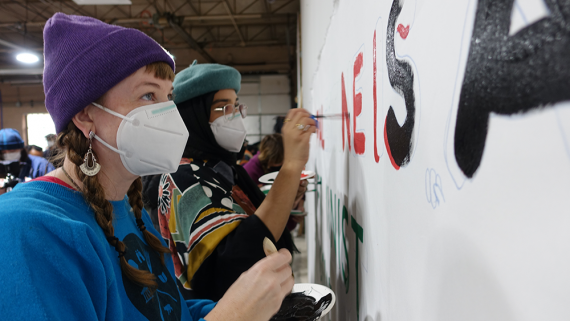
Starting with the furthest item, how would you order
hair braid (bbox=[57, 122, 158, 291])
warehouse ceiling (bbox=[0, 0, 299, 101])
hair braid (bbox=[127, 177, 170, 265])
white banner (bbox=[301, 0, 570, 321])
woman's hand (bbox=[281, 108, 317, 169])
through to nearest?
warehouse ceiling (bbox=[0, 0, 299, 101])
woman's hand (bbox=[281, 108, 317, 169])
hair braid (bbox=[127, 177, 170, 265])
hair braid (bbox=[57, 122, 158, 291])
white banner (bbox=[301, 0, 570, 321])

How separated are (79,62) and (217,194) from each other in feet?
1.99

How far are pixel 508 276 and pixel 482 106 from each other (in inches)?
5.8

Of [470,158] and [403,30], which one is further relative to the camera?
[403,30]

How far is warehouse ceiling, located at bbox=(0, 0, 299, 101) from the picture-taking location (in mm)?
7984

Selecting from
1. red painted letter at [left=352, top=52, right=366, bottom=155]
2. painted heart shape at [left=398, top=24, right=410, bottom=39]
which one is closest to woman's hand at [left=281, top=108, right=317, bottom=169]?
red painted letter at [left=352, top=52, right=366, bottom=155]

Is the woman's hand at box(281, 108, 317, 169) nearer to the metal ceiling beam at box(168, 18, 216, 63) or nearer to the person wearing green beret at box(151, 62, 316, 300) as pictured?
the person wearing green beret at box(151, 62, 316, 300)

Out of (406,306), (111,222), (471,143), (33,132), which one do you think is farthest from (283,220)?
(33,132)

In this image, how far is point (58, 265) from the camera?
57 cm

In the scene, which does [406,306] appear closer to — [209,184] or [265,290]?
[265,290]

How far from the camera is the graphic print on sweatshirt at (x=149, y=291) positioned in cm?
76

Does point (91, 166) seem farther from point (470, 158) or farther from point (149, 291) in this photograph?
point (470, 158)

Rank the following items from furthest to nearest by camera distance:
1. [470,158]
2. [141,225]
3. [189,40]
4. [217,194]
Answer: [189,40]
[217,194]
[141,225]
[470,158]

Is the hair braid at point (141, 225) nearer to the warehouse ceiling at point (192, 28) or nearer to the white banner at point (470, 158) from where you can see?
the white banner at point (470, 158)

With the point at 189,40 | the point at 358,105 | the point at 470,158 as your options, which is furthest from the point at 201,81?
the point at 189,40
